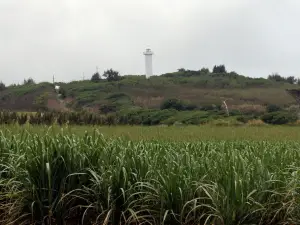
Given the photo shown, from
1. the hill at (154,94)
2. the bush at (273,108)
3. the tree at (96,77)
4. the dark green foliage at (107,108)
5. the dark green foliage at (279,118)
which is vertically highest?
the tree at (96,77)

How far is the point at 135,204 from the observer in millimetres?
4297

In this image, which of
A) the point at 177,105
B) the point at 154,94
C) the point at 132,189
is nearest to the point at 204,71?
the point at 154,94

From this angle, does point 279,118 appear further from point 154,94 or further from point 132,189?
point 132,189

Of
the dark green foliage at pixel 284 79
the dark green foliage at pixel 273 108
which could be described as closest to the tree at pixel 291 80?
the dark green foliage at pixel 284 79

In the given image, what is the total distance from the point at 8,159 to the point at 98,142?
115 cm

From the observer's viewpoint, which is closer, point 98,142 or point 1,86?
point 98,142

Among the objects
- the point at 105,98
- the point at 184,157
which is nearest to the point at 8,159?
the point at 184,157

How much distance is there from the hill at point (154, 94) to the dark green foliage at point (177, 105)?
1.69 meters

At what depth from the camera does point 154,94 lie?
71750 millimetres

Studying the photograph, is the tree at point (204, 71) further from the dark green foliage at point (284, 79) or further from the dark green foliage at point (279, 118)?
the dark green foliage at point (279, 118)

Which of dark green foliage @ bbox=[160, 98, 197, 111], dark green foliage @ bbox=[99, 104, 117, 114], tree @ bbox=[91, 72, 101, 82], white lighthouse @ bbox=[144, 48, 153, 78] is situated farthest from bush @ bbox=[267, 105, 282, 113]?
tree @ bbox=[91, 72, 101, 82]

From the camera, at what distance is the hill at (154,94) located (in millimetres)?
63219

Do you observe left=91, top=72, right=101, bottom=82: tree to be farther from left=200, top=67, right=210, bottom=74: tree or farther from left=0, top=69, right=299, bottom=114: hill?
left=200, top=67, right=210, bottom=74: tree

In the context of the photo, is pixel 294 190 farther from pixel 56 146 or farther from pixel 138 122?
pixel 138 122
